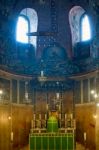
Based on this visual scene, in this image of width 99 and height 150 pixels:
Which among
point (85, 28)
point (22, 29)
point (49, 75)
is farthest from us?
point (22, 29)

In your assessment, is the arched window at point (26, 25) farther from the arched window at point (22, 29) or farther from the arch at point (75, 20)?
the arch at point (75, 20)

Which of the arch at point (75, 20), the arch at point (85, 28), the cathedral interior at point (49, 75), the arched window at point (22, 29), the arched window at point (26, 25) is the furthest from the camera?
the arched window at point (26, 25)

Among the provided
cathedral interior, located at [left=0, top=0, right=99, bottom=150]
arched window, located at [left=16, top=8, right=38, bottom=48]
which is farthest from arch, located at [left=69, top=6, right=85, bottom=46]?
arched window, located at [left=16, top=8, right=38, bottom=48]

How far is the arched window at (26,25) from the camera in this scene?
32.2m

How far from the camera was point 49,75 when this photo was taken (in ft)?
101

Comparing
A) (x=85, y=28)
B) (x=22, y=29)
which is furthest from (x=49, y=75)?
(x=85, y=28)

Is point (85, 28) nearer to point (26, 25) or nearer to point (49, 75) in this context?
point (26, 25)

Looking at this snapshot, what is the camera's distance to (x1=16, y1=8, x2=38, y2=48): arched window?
32.2m

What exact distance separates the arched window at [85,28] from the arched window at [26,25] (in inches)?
152

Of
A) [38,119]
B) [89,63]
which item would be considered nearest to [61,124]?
[38,119]

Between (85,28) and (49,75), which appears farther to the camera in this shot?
(85,28)

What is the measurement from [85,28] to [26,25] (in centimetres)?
501

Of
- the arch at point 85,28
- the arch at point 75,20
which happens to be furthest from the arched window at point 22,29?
the arch at point 85,28

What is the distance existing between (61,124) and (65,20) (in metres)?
8.61
